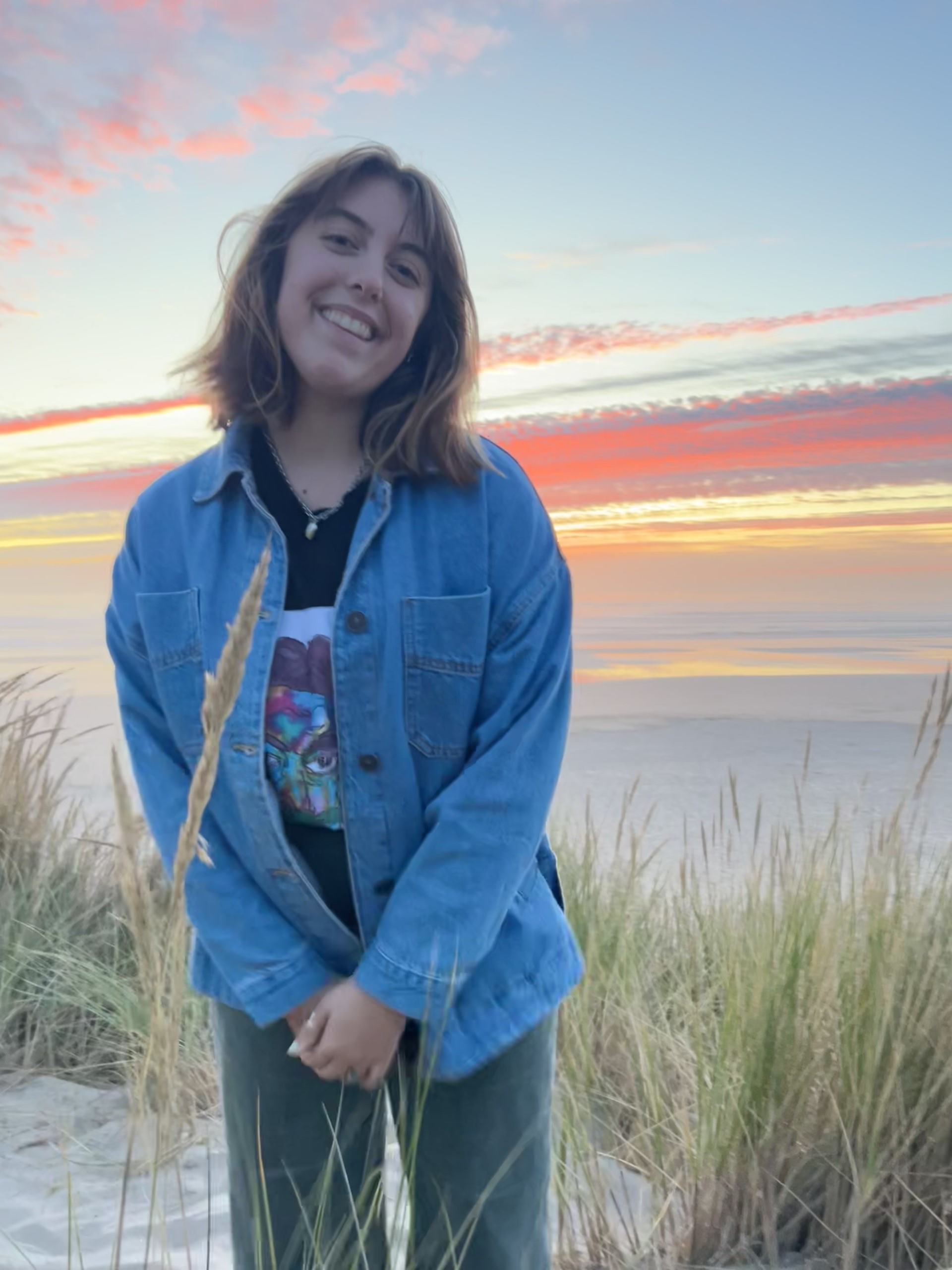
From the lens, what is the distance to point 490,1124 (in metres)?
1.64

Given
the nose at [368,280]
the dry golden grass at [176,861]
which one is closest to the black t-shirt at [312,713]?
the nose at [368,280]

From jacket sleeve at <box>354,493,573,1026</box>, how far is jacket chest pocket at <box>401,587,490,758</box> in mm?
35

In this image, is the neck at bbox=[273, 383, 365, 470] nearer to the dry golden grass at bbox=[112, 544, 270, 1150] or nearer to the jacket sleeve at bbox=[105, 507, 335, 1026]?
the jacket sleeve at bbox=[105, 507, 335, 1026]

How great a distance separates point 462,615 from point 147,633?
19.6 inches

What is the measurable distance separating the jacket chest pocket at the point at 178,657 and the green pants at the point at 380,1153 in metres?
0.45

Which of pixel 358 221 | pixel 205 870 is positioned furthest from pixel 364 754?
pixel 358 221

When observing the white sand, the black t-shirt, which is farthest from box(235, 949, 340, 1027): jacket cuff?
the white sand

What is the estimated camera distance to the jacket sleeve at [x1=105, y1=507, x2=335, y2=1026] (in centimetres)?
161

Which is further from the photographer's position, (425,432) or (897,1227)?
(897,1227)

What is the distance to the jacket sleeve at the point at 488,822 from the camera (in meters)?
1.53

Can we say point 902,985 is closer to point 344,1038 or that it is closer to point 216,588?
point 344,1038

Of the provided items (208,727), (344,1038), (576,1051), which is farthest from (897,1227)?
(208,727)

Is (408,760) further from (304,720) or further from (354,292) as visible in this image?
(354,292)

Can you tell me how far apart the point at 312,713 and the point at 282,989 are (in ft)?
1.28
